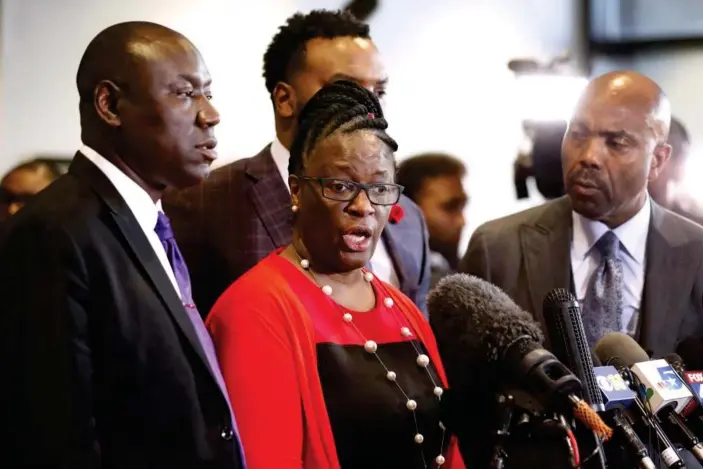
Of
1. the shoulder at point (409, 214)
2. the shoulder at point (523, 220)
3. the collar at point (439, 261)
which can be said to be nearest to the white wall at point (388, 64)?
the collar at point (439, 261)

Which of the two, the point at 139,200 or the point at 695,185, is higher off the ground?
the point at 139,200

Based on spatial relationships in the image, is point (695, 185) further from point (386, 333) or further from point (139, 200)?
point (139, 200)

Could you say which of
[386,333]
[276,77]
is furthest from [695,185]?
[386,333]

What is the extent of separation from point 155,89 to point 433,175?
2.87 metres

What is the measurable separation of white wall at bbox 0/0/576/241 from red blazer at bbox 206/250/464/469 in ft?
7.65

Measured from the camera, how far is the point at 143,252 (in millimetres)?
1825

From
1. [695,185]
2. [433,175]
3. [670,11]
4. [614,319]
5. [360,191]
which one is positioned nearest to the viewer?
[360,191]

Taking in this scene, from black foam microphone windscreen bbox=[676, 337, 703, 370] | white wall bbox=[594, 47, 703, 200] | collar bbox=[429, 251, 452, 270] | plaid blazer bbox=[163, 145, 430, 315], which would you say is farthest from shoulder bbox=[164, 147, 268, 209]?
white wall bbox=[594, 47, 703, 200]

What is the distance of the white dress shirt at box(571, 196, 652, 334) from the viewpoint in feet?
9.18

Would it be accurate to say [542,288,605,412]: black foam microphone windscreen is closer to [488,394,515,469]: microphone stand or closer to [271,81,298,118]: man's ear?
[488,394,515,469]: microphone stand

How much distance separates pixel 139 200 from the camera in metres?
1.90

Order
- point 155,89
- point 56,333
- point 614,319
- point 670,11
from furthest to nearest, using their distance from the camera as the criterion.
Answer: point 670,11 → point 614,319 → point 155,89 → point 56,333

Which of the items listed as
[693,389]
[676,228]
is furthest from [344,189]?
[676,228]

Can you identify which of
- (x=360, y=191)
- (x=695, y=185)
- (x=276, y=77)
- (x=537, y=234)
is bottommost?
(x=695, y=185)
